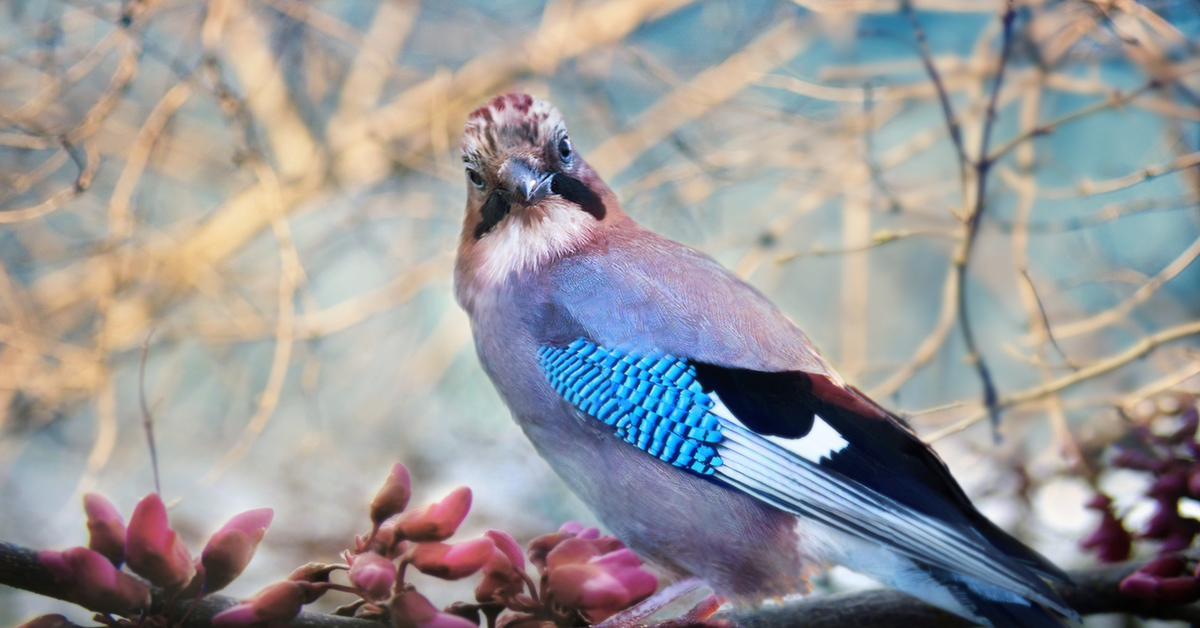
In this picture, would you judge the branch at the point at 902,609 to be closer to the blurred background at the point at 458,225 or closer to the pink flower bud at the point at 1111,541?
the pink flower bud at the point at 1111,541

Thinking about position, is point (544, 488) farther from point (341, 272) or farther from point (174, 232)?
point (174, 232)

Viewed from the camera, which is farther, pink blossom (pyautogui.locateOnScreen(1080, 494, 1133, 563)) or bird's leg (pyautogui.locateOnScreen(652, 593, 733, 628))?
pink blossom (pyautogui.locateOnScreen(1080, 494, 1133, 563))

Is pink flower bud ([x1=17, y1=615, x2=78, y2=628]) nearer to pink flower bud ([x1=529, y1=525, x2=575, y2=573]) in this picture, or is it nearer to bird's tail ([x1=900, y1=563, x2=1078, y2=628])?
pink flower bud ([x1=529, y1=525, x2=575, y2=573])

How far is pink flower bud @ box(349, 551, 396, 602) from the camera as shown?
1.93 ft

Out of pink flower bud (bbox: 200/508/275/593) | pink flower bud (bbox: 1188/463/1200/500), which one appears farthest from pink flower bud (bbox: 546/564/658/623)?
pink flower bud (bbox: 1188/463/1200/500)

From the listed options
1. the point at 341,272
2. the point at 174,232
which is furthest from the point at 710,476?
the point at 174,232

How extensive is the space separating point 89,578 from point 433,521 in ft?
0.76

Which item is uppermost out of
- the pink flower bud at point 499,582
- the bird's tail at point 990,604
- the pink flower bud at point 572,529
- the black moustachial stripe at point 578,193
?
the black moustachial stripe at point 578,193

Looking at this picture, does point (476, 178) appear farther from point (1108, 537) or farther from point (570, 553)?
point (1108, 537)

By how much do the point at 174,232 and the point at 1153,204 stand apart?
1612mm

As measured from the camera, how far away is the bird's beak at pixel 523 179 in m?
0.76

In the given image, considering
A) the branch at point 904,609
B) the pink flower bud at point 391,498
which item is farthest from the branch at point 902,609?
the pink flower bud at point 391,498

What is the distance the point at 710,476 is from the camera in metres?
0.76

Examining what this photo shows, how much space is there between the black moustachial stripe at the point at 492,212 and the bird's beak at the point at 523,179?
0.11 ft
